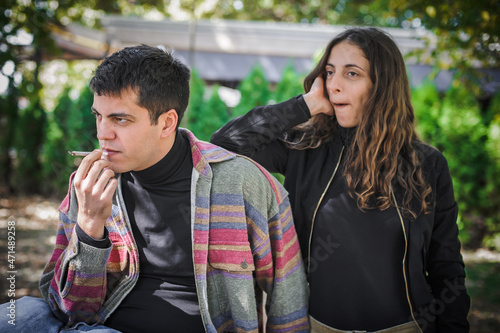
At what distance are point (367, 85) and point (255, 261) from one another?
3.66 feet

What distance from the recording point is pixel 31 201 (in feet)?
28.9

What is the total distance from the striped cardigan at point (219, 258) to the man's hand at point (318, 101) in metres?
0.51

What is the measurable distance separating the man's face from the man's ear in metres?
0.09

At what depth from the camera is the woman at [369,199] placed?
2139 mm

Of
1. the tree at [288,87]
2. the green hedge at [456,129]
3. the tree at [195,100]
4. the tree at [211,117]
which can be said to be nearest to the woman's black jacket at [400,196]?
the green hedge at [456,129]

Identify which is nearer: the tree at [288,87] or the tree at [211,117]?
the tree at [288,87]

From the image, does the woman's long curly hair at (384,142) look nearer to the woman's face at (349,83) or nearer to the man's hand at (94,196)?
the woman's face at (349,83)

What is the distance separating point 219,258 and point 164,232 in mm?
304

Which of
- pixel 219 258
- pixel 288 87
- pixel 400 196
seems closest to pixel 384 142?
pixel 400 196

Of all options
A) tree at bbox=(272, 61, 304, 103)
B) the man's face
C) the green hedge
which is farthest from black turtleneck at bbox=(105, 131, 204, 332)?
tree at bbox=(272, 61, 304, 103)

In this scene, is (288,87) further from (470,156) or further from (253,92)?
(470,156)

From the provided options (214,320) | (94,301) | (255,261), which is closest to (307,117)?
(255,261)

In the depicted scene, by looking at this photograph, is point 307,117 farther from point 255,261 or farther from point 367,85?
point 255,261

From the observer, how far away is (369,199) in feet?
7.23
